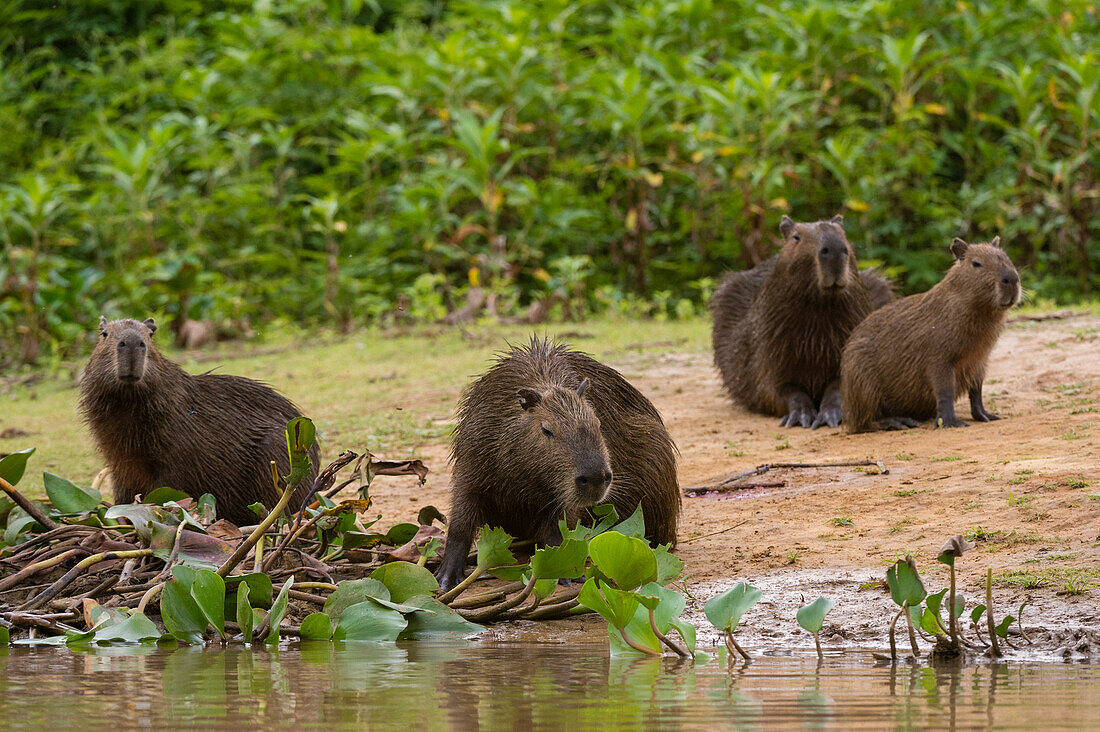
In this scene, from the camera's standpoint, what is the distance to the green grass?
6.51 m

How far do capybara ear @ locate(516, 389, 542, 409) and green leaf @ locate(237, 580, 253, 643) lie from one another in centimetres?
100

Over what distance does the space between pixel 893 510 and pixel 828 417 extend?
2126 mm

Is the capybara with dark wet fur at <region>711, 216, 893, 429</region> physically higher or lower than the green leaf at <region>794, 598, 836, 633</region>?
higher

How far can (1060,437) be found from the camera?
485 cm

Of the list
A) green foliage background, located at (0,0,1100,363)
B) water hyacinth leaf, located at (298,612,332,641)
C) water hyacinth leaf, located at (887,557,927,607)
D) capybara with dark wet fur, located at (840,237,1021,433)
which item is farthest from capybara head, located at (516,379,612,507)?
green foliage background, located at (0,0,1100,363)

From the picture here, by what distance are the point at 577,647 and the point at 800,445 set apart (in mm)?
2934

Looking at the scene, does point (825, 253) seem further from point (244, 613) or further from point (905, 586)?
point (244, 613)

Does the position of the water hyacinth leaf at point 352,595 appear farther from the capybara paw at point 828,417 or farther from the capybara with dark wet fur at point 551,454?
the capybara paw at point 828,417

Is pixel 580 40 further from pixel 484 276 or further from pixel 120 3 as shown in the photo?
pixel 120 3

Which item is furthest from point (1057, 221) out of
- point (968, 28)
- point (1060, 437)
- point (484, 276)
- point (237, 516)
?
point (237, 516)

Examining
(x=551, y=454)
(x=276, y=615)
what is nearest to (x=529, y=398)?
(x=551, y=454)

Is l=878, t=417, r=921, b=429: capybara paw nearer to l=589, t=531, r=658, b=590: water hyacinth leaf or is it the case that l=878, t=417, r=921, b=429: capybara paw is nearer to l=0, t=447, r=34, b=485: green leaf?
l=589, t=531, r=658, b=590: water hyacinth leaf

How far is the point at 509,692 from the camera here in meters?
2.41

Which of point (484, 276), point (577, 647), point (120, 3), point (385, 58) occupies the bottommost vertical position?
point (577, 647)
